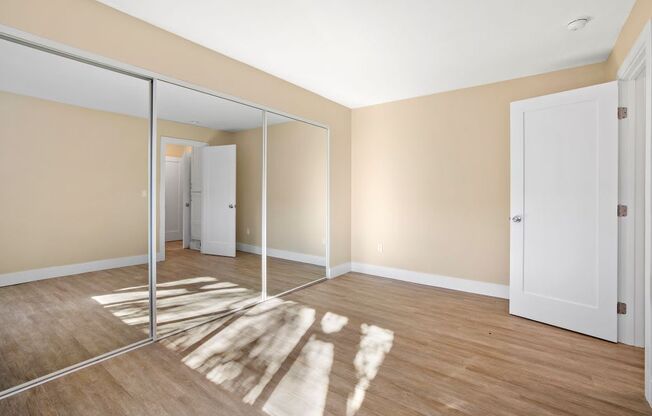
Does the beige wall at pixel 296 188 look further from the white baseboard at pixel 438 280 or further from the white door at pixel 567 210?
the white door at pixel 567 210

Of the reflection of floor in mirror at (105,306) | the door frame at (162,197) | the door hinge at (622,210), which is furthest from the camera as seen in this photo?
the door frame at (162,197)

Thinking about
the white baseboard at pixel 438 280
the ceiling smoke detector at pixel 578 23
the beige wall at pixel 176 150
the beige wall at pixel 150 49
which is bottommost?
Result: the white baseboard at pixel 438 280

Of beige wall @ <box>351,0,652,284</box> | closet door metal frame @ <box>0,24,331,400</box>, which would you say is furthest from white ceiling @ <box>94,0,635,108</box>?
closet door metal frame @ <box>0,24,331,400</box>

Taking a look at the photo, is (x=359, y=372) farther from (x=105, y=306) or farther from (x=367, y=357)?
(x=105, y=306)

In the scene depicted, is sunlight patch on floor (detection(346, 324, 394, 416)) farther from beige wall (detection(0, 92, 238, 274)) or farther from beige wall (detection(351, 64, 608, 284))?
beige wall (detection(0, 92, 238, 274))

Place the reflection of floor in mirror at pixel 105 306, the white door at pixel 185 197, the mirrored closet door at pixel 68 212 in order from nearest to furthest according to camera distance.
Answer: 1. the mirrored closet door at pixel 68 212
2. the reflection of floor in mirror at pixel 105 306
3. the white door at pixel 185 197

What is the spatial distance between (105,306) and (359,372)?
98.5 inches

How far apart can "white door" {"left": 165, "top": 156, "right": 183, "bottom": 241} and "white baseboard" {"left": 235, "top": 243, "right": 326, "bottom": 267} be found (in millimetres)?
885

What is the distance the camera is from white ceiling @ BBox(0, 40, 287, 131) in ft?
6.66

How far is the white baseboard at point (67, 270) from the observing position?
89.4 inches

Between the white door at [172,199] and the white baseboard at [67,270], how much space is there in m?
0.39

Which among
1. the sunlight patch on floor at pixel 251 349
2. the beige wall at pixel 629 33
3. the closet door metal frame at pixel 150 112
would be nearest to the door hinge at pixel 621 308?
the beige wall at pixel 629 33

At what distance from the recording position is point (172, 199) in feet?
10.2

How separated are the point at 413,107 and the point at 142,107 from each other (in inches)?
129
